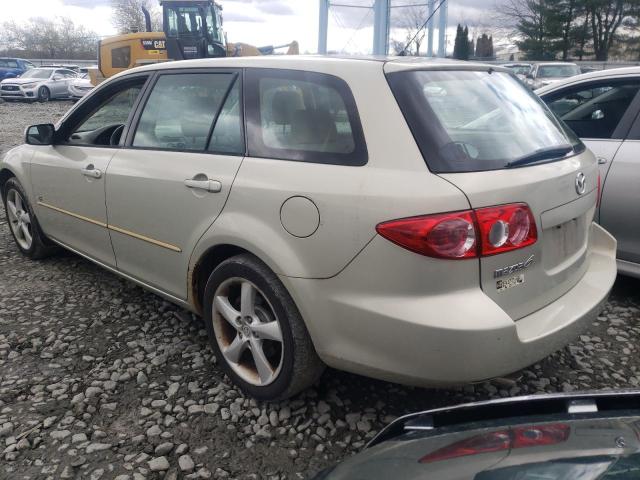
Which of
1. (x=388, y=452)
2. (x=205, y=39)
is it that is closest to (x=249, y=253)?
(x=388, y=452)

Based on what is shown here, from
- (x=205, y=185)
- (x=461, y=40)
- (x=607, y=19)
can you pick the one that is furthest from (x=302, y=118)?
(x=461, y=40)

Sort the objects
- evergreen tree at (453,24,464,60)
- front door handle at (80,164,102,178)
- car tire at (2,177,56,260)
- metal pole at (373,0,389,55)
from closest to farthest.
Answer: front door handle at (80,164,102,178), car tire at (2,177,56,260), metal pole at (373,0,389,55), evergreen tree at (453,24,464,60)

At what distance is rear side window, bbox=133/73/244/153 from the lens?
2.85 m

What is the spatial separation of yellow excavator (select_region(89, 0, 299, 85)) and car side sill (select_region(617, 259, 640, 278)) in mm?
16738

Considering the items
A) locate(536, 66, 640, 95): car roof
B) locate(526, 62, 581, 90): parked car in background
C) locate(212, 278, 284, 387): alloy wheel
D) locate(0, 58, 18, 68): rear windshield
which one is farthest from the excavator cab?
locate(0, 58, 18, 68): rear windshield

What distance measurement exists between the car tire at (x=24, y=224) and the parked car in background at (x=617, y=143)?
412 centimetres

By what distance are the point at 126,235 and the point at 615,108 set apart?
3.37 meters

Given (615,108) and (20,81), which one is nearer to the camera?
(615,108)

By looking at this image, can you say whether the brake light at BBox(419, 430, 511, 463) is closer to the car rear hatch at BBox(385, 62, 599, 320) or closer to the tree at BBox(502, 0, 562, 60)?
the car rear hatch at BBox(385, 62, 599, 320)

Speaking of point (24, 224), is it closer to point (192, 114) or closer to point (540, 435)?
point (192, 114)

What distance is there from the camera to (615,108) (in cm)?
404

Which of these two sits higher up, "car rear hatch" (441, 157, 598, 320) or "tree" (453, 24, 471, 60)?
"tree" (453, 24, 471, 60)

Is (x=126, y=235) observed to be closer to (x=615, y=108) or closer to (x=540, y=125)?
(x=540, y=125)

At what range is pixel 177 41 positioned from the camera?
18.9 meters
